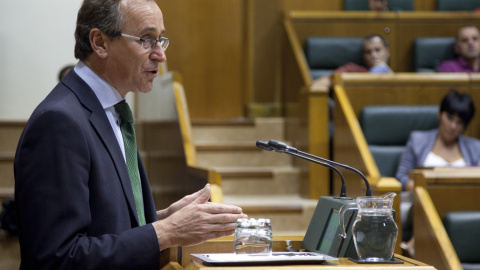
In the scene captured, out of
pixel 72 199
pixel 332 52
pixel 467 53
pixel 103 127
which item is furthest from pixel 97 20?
pixel 467 53

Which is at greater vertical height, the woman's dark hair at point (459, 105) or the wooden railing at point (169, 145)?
the woman's dark hair at point (459, 105)

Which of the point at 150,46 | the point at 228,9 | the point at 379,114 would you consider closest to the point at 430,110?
the point at 379,114

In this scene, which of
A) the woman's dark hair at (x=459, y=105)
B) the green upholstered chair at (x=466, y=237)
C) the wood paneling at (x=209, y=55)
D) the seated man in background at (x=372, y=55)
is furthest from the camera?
the wood paneling at (x=209, y=55)

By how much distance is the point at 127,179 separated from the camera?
3.75ft

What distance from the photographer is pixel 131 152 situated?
1.23 metres

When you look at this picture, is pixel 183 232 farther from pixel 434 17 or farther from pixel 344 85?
pixel 434 17

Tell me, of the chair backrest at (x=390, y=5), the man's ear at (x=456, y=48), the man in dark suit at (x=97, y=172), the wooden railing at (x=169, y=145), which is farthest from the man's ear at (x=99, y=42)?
the chair backrest at (x=390, y=5)

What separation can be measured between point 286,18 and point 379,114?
47.6 inches

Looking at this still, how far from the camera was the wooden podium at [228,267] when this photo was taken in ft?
3.24

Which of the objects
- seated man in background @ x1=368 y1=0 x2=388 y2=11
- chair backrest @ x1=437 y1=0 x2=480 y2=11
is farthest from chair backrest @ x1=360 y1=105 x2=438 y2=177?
chair backrest @ x1=437 y1=0 x2=480 y2=11

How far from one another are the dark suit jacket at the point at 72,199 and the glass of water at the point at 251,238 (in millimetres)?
122

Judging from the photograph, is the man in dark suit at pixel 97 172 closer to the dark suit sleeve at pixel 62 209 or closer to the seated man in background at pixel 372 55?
the dark suit sleeve at pixel 62 209

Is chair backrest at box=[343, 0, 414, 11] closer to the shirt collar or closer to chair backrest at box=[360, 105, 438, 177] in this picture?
chair backrest at box=[360, 105, 438, 177]

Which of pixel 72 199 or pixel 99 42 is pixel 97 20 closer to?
pixel 99 42
